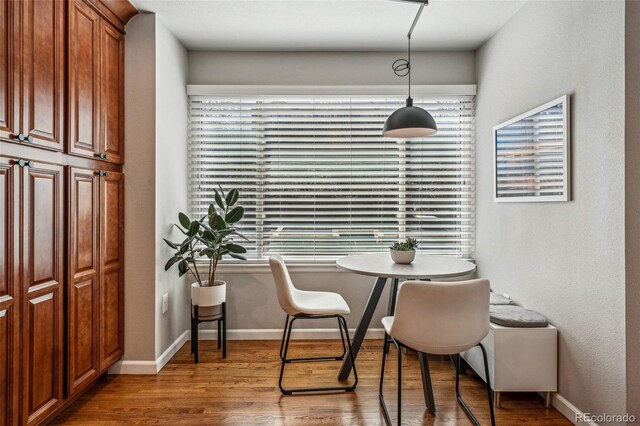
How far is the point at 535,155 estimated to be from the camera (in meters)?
2.30

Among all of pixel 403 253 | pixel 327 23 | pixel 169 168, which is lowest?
pixel 403 253

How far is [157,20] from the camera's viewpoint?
2.60 metres

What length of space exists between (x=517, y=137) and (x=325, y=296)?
1.81 meters

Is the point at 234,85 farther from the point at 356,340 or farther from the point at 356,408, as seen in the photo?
the point at 356,408

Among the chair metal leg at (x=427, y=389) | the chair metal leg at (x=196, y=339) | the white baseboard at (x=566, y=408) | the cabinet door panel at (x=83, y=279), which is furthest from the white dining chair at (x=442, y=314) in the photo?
the cabinet door panel at (x=83, y=279)

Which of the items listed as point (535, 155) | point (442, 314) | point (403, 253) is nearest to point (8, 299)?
point (442, 314)

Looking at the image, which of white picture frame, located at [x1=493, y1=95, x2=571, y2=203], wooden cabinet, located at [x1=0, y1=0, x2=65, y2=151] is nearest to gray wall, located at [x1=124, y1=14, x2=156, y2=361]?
wooden cabinet, located at [x1=0, y1=0, x2=65, y2=151]

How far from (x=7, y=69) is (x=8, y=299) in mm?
1024

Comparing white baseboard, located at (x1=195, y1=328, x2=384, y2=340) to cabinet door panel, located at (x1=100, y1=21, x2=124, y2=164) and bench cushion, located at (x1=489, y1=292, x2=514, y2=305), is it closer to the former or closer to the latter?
bench cushion, located at (x1=489, y1=292, x2=514, y2=305)

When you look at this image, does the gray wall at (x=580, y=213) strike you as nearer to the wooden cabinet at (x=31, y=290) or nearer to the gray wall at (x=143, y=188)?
the gray wall at (x=143, y=188)

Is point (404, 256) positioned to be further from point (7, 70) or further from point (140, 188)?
point (7, 70)

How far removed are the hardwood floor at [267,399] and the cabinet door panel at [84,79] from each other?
156 centimetres

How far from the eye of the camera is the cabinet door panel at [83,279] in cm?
199

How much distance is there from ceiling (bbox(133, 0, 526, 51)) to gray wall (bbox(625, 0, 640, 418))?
111 cm
